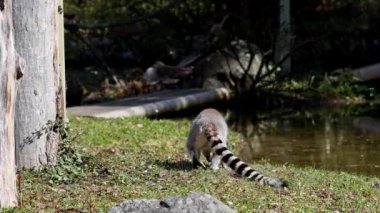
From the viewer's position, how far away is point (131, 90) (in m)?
20.8

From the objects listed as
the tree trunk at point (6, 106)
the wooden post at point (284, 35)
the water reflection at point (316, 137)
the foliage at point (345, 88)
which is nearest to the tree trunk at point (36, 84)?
the tree trunk at point (6, 106)

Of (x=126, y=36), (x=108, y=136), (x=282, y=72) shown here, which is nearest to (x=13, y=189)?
(x=108, y=136)

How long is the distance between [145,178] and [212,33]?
48.3 feet

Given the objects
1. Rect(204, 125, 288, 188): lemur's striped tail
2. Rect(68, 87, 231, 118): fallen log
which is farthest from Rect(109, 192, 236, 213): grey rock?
Rect(68, 87, 231, 118): fallen log

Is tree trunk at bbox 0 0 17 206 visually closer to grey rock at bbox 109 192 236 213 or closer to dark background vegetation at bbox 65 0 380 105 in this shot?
grey rock at bbox 109 192 236 213

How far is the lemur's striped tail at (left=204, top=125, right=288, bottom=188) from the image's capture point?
8914mm

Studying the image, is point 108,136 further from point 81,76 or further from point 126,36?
point 126,36

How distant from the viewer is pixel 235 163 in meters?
9.26

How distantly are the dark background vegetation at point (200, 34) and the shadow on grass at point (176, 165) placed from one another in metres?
10.1

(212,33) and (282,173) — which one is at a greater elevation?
(212,33)

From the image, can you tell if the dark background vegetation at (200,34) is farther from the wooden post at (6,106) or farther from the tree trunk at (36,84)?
the wooden post at (6,106)

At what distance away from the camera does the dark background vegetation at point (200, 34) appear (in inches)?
867

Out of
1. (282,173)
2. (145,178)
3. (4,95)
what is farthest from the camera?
(282,173)

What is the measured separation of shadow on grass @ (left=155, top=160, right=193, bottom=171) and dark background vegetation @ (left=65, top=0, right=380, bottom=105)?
10132 millimetres
